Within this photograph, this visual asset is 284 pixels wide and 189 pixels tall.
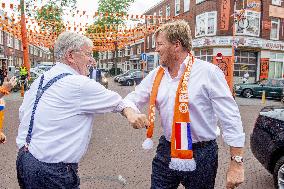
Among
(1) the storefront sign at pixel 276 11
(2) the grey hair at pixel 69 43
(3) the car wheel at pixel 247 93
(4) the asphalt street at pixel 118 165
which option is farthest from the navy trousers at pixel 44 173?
(1) the storefront sign at pixel 276 11

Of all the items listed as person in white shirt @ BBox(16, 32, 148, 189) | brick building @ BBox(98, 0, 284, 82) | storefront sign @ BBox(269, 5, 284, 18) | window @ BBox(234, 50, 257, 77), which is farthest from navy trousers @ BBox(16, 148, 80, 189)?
storefront sign @ BBox(269, 5, 284, 18)

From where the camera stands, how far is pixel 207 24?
29469mm

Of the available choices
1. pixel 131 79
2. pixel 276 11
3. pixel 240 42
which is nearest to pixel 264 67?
Answer: pixel 240 42

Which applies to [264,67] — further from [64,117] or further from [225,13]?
[64,117]

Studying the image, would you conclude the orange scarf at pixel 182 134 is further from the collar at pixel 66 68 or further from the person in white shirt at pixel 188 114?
the collar at pixel 66 68

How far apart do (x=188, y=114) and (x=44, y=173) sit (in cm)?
106

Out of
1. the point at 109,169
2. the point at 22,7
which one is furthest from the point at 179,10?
the point at 109,169

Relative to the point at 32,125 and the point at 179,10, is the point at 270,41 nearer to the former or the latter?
the point at 179,10

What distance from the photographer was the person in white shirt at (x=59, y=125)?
210cm

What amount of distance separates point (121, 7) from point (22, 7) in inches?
1185

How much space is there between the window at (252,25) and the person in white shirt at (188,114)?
27.2 m

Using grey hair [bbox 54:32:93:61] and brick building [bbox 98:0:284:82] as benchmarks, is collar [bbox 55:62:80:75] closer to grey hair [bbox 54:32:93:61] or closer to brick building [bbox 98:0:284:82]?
grey hair [bbox 54:32:93:61]

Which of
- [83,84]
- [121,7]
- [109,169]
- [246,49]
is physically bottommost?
[109,169]

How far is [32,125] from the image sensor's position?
84.2 inches
